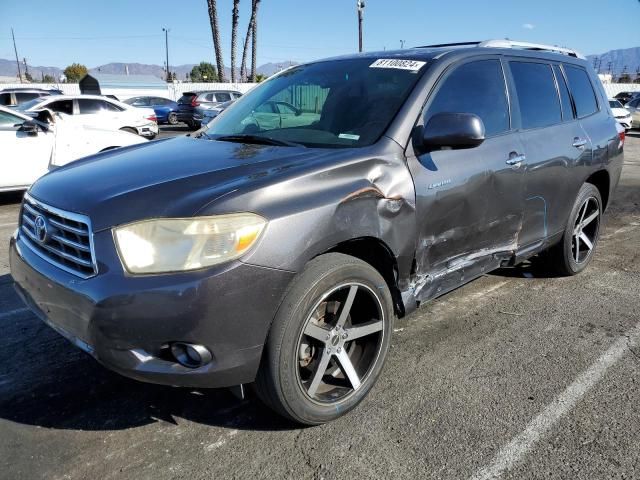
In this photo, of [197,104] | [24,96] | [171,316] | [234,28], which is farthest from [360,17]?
[171,316]

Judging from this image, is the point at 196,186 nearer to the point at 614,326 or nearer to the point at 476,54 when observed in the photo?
the point at 476,54

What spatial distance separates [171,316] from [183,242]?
0.97ft

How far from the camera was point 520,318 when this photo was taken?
387 centimetres

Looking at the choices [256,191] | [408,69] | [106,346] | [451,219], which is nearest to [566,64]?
[408,69]

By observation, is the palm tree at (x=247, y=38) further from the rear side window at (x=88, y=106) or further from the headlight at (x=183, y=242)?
the headlight at (x=183, y=242)

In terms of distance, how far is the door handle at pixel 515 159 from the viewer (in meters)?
3.48

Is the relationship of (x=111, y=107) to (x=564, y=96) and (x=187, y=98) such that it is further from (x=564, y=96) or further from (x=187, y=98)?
(x=564, y=96)

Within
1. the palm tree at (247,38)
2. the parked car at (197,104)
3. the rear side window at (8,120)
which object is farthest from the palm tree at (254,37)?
the rear side window at (8,120)

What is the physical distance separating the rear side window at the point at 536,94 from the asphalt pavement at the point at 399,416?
1472 millimetres

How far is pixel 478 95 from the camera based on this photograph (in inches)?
135

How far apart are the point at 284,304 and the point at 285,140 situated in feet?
3.92

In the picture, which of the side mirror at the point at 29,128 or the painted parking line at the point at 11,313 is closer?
the painted parking line at the point at 11,313

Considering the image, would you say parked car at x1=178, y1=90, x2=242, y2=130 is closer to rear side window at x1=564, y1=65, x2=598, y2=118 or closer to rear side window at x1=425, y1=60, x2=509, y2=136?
rear side window at x1=564, y1=65, x2=598, y2=118

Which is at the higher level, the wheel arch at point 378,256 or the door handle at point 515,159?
the door handle at point 515,159
